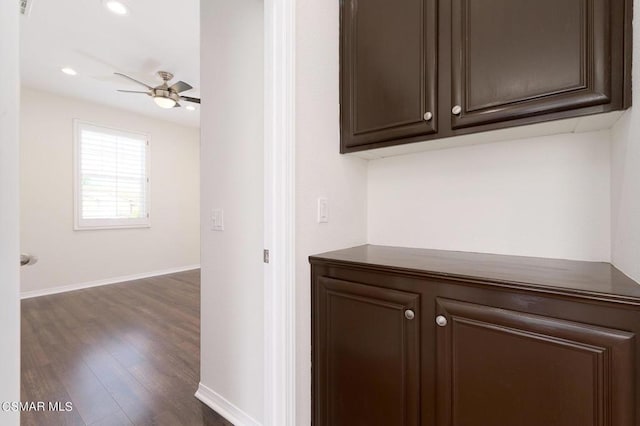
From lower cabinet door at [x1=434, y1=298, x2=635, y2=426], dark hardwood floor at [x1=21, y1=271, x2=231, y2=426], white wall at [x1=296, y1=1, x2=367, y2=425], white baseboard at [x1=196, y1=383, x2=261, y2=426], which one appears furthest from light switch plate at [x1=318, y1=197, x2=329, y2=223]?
dark hardwood floor at [x1=21, y1=271, x2=231, y2=426]

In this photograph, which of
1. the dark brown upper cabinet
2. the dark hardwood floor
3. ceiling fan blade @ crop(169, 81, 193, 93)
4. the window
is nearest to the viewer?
the dark brown upper cabinet

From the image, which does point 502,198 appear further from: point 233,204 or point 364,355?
point 233,204

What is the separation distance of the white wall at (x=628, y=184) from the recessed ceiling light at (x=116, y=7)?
3.00 meters

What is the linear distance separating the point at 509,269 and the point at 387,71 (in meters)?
0.97

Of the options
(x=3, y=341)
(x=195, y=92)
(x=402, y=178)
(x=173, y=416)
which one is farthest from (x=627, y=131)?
(x=195, y=92)

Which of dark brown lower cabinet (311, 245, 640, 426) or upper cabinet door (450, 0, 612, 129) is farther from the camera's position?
upper cabinet door (450, 0, 612, 129)

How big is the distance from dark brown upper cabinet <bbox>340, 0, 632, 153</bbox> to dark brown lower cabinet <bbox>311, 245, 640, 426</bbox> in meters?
0.57

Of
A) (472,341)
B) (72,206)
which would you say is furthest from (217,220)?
(72,206)

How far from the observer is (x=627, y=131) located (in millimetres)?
885

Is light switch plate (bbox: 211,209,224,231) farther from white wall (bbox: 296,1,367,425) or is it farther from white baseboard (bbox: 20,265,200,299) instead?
white baseboard (bbox: 20,265,200,299)

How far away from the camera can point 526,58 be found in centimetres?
99

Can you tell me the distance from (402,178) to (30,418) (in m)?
2.51

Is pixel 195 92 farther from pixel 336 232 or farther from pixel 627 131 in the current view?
pixel 627 131

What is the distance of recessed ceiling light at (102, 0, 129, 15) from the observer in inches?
85.2
